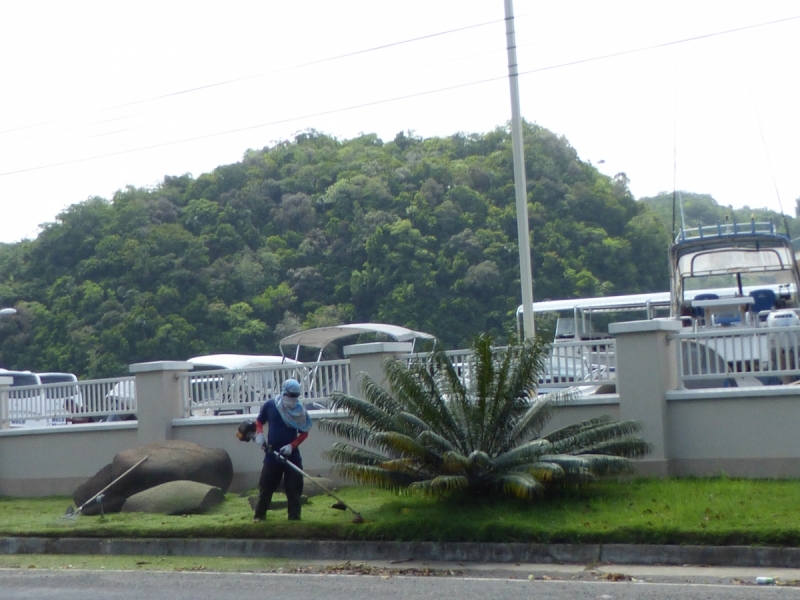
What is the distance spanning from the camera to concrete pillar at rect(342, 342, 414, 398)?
13.5m

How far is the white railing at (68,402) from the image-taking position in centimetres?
1562

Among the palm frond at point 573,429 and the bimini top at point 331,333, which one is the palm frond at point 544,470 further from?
the bimini top at point 331,333

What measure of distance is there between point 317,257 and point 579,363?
42.3 meters

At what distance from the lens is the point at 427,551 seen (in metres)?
9.95

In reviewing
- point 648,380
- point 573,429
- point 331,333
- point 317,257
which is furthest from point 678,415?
point 317,257

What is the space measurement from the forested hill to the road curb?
122 ft

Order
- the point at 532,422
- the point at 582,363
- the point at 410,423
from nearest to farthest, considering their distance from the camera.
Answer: the point at 410,423 → the point at 532,422 → the point at 582,363

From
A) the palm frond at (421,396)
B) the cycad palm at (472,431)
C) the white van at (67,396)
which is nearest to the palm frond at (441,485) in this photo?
the cycad palm at (472,431)

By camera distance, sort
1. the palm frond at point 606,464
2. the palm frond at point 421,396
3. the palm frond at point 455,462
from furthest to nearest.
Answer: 1. the palm frond at point 421,396
2. the palm frond at point 606,464
3. the palm frond at point 455,462

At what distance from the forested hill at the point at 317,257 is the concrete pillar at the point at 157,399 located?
33.0 meters

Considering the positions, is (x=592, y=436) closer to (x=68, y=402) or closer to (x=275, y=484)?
(x=275, y=484)

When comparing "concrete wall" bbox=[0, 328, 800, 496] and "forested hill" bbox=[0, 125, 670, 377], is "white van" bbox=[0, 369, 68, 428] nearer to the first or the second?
"concrete wall" bbox=[0, 328, 800, 496]

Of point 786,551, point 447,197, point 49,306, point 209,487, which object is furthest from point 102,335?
point 786,551

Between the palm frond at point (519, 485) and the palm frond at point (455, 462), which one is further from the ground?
the palm frond at point (455, 462)
